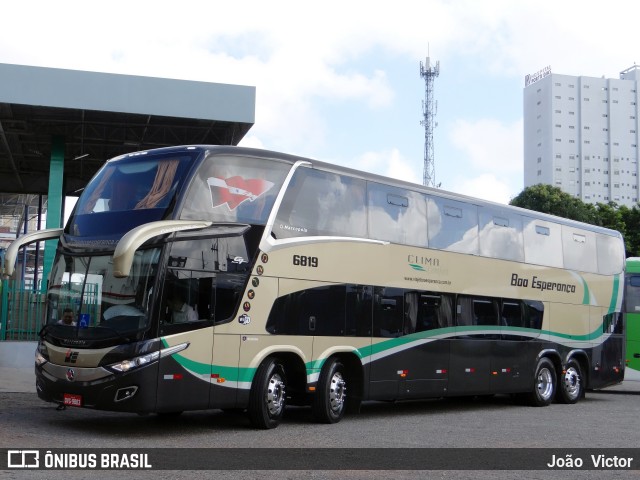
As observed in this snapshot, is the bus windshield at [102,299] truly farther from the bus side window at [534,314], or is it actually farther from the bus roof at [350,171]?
the bus side window at [534,314]

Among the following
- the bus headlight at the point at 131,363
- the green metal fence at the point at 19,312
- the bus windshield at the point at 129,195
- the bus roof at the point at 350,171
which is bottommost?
the bus headlight at the point at 131,363

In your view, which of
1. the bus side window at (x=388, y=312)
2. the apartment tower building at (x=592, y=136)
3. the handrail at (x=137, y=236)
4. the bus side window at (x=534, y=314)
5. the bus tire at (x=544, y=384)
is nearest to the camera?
the handrail at (x=137, y=236)

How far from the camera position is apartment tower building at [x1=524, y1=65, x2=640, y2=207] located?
5064 inches

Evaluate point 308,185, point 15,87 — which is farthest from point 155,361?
point 15,87

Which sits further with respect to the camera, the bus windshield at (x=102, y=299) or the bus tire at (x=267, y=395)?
the bus tire at (x=267, y=395)

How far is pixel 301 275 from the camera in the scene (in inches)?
494

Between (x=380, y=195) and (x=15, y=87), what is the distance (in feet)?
37.8

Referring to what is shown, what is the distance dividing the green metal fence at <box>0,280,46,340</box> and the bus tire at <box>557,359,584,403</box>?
1157cm

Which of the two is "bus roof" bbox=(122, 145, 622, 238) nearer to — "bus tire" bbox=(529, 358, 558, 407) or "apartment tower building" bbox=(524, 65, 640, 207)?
"bus tire" bbox=(529, 358, 558, 407)

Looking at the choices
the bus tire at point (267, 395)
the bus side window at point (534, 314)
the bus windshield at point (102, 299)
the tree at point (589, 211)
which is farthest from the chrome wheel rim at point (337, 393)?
the tree at point (589, 211)

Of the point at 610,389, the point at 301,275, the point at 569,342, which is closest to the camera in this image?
the point at 301,275

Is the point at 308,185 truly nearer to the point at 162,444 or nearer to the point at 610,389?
the point at 162,444

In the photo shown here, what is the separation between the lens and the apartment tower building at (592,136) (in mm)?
128625

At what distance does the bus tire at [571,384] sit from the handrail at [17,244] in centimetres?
1107
